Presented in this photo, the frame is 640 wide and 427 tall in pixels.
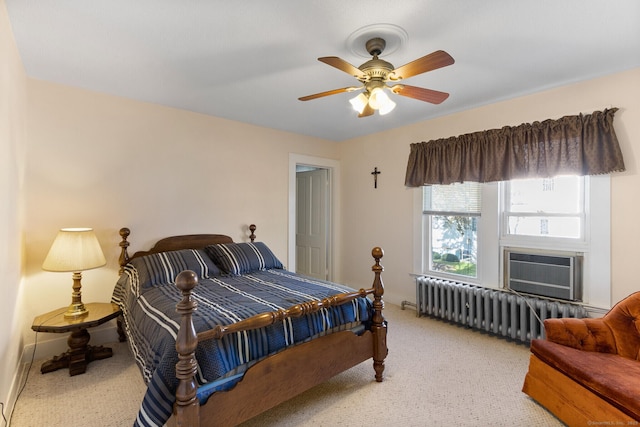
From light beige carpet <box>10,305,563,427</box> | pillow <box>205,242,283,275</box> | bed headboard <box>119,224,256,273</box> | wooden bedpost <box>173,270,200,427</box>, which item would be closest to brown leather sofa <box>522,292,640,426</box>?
light beige carpet <box>10,305,563,427</box>

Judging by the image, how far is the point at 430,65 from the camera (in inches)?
68.9

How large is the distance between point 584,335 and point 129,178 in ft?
12.9

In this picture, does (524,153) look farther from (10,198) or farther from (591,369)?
(10,198)

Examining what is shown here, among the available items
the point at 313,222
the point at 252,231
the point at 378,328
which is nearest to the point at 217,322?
the point at 378,328

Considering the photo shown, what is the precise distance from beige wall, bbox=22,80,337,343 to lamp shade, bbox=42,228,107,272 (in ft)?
1.36

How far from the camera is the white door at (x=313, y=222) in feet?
15.9

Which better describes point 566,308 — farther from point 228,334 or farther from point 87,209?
point 87,209

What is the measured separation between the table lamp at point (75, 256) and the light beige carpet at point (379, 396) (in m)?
0.55

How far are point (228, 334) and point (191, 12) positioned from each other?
1774 millimetres

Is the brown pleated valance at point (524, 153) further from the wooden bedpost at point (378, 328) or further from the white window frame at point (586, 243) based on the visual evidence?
the wooden bedpost at point (378, 328)

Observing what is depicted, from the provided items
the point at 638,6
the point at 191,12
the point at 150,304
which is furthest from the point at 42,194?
the point at 638,6

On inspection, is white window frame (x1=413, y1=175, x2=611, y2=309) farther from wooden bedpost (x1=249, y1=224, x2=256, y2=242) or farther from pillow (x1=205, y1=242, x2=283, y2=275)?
wooden bedpost (x1=249, y1=224, x2=256, y2=242)

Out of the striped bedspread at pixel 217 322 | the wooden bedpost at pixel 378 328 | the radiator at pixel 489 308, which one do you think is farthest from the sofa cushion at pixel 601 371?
the striped bedspread at pixel 217 322

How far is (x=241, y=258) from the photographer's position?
3146 mm
